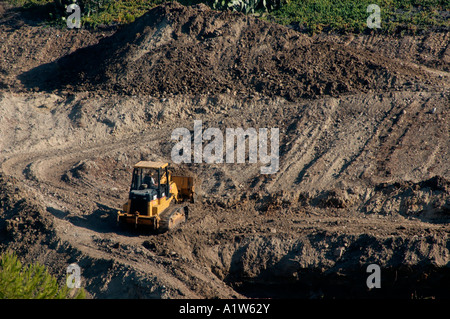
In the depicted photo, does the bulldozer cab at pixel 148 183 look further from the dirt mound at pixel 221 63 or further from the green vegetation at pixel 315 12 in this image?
the green vegetation at pixel 315 12

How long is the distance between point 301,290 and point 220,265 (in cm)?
236

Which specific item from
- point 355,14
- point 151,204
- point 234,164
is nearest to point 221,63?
point 234,164

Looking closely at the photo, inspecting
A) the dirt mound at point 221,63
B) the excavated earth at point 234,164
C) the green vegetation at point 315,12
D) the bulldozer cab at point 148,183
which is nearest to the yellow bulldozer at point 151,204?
the bulldozer cab at point 148,183

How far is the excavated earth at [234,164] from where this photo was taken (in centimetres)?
1292

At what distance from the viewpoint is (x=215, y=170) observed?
57.5ft

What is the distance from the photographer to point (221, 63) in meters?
21.8

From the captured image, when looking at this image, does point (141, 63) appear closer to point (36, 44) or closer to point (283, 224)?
point (36, 44)

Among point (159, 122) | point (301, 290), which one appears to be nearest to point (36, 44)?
point (159, 122)

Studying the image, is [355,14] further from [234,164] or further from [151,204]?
[151,204]

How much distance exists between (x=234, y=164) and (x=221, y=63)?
6038 millimetres

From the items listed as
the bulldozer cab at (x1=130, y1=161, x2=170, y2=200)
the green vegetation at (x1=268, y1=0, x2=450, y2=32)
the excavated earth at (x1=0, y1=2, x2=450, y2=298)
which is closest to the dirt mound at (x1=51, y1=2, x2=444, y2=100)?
the excavated earth at (x1=0, y1=2, x2=450, y2=298)

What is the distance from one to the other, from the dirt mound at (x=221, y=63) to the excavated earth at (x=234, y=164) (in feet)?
0.23

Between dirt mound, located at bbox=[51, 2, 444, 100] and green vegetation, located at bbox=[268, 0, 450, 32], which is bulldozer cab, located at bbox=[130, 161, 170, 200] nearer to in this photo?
dirt mound, located at bbox=[51, 2, 444, 100]
